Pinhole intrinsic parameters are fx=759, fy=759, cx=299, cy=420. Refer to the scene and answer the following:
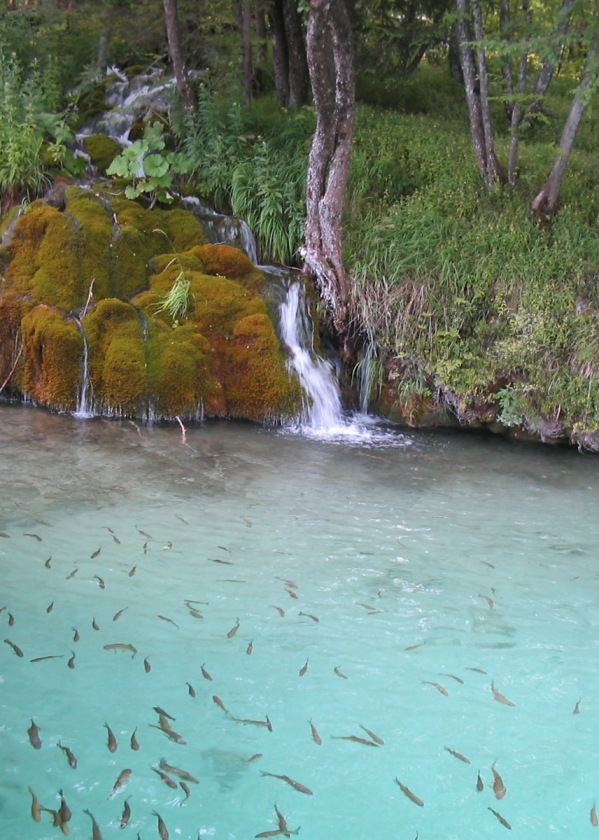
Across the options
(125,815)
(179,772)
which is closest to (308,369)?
(179,772)

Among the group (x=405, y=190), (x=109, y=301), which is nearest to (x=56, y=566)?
(x=109, y=301)

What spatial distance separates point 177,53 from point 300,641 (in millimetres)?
10522

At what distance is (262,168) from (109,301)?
317 centimetres

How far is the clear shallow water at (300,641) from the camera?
3473 mm

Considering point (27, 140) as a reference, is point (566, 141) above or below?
above

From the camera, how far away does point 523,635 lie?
4.83 m

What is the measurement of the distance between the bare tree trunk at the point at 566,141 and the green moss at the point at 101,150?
6.33 meters

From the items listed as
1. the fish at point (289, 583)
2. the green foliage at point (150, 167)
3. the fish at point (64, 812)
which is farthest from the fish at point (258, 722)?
the green foliage at point (150, 167)

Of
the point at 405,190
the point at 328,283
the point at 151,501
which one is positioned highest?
the point at 405,190

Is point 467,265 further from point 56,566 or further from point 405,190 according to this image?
point 56,566

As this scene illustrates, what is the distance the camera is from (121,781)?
11.3 feet

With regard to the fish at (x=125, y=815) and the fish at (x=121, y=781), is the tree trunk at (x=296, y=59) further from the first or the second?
the fish at (x=125, y=815)

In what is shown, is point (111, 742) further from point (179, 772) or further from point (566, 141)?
point (566, 141)

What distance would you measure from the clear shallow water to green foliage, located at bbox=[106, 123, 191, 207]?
4737mm
